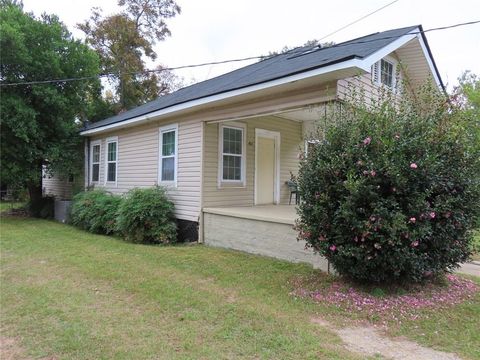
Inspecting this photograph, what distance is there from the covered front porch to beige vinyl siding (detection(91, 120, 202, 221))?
580 mm

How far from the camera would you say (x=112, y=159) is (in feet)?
38.0

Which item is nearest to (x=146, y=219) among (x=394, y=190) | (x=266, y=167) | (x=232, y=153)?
(x=232, y=153)

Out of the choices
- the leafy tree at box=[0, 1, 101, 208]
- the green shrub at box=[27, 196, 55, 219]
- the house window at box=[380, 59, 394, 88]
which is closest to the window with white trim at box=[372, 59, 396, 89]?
the house window at box=[380, 59, 394, 88]

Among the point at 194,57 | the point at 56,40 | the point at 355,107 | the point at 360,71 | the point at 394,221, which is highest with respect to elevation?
the point at 194,57

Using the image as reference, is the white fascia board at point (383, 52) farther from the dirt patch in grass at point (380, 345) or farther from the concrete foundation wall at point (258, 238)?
the dirt patch in grass at point (380, 345)

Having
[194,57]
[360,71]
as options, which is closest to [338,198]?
[360,71]

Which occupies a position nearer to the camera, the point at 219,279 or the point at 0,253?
the point at 219,279

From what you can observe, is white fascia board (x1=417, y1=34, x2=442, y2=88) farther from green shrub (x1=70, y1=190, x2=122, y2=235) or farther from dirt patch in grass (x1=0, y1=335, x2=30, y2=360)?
dirt patch in grass (x1=0, y1=335, x2=30, y2=360)

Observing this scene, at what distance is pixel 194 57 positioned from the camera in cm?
3089

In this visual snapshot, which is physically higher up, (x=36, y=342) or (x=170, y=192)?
(x=170, y=192)

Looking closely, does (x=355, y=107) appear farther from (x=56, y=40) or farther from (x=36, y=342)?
(x=56, y=40)

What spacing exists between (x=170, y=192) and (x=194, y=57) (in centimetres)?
2474

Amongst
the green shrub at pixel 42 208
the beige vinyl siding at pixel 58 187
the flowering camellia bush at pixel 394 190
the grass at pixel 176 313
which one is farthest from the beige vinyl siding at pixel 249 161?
the beige vinyl siding at pixel 58 187

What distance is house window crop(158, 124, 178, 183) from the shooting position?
873 cm
